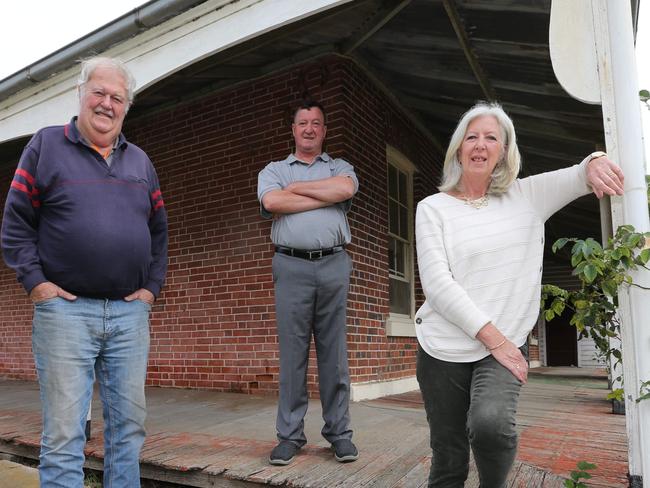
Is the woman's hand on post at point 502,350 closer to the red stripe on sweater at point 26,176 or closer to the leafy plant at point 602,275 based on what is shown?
the leafy plant at point 602,275

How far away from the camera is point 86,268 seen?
84.8 inches

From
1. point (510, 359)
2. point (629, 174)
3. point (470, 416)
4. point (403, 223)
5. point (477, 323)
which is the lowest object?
point (470, 416)

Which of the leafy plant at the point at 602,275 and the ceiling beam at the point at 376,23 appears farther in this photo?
the ceiling beam at the point at 376,23

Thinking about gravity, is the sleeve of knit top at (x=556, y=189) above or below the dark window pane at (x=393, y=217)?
below

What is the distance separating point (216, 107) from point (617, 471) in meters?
4.84

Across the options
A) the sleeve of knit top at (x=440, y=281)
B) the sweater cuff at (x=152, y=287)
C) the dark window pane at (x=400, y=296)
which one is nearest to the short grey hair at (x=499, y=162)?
the sleeve of knit top at (x=440, y=281)

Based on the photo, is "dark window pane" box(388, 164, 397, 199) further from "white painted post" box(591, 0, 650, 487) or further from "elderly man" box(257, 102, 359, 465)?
"white painted post" box(591, 0, 650, 487)

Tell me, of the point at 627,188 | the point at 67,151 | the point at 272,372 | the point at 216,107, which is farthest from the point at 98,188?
the point at 216,107

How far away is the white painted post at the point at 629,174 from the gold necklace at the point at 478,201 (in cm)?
59

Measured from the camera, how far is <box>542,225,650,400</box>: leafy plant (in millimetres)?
1912

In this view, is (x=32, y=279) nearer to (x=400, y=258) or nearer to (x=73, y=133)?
(x=73, y=133)

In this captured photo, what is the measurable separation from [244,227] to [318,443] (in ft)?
9.21

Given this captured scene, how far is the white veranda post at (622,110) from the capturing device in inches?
80.7

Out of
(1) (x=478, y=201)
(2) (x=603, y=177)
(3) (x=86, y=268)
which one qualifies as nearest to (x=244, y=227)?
(3) (x=86, y=268)
